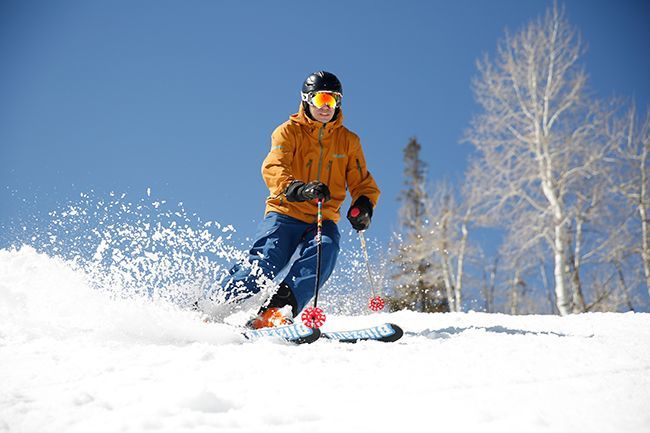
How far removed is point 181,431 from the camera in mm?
1371

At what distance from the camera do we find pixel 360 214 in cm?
415

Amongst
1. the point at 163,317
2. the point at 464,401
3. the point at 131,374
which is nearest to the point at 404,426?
the point at 464,401

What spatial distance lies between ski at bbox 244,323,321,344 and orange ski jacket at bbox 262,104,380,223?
3.96 feet

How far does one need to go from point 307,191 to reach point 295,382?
75.3 inches

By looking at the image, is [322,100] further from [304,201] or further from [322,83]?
[304,201]

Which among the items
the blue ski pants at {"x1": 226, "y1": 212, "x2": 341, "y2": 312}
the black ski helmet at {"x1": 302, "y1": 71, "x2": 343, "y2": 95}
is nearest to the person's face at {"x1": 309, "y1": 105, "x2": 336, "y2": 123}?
the black ski helmet at {"x1": 302, "y1": 71, "x2": 343, "y2": 95}

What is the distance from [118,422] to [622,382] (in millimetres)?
1721

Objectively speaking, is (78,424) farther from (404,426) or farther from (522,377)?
(522,377)

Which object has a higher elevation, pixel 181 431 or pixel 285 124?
pixel 285 124

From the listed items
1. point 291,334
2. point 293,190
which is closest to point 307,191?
point 293,190

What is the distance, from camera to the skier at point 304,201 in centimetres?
389

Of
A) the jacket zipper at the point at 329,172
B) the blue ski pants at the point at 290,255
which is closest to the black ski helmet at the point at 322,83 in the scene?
the jacket zipper at the point at 329,172

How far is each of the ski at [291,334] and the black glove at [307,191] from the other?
96cm

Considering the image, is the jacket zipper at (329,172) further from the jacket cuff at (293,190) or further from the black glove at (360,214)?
the jacket cuff at (293,190)
